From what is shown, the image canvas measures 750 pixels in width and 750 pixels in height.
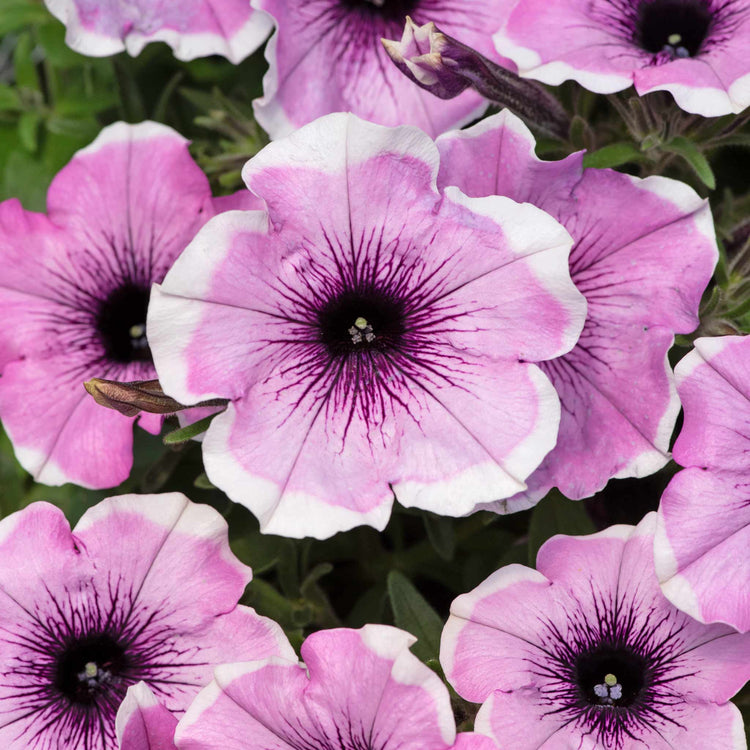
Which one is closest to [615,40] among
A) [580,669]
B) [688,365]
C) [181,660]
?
[688,365]

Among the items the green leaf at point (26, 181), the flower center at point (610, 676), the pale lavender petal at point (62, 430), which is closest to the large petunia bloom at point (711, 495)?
the flower center at point (610, 676)

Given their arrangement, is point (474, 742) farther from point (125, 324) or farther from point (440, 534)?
point (125, 324)

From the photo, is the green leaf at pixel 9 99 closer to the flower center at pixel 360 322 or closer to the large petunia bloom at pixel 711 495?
the flower center at pixel 360 322

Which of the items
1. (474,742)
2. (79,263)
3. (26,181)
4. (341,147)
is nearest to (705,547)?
(474,742)

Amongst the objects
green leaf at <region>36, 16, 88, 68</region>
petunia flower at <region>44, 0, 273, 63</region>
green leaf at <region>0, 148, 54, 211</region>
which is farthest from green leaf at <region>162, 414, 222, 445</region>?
green leaf at <region>36, 16, 88, 68</region>

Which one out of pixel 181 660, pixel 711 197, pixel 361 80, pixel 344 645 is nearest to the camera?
pixel 344 645

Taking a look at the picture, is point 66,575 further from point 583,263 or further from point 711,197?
point 711,197
